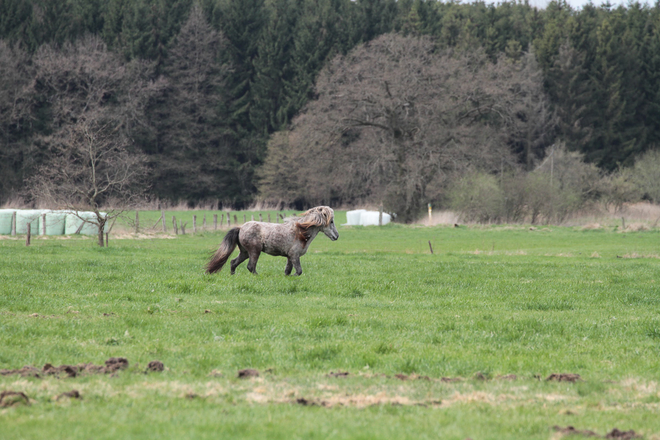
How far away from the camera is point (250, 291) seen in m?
15.8

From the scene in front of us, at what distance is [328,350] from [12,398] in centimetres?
408

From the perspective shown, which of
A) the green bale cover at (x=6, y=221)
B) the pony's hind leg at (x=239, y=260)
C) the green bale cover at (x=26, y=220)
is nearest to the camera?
the pony's hind leg at (x=239, y=260)

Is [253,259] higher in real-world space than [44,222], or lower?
lower

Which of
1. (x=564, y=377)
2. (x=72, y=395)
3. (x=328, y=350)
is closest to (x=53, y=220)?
(x=328, y=350)

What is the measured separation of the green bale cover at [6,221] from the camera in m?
39.7

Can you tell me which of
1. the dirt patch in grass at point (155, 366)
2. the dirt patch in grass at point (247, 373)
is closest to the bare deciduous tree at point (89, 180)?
the dirt patch in grass at point (155, 366)

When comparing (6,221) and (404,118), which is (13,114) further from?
(404,118)

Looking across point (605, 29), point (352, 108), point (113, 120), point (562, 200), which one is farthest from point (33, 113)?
point (605, 29)

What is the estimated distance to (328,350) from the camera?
956 cm

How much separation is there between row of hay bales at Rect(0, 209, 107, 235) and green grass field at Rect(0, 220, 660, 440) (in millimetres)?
21239

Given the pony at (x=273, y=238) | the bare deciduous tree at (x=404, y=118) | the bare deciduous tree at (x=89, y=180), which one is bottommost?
the pony at (x=273, y=238)

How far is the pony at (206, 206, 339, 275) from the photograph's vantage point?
1784 cm

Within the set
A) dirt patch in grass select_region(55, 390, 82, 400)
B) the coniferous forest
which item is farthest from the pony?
the coniferous forest

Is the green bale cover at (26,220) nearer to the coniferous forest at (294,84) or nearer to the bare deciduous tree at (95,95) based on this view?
the coniferous forest at (294,84)
